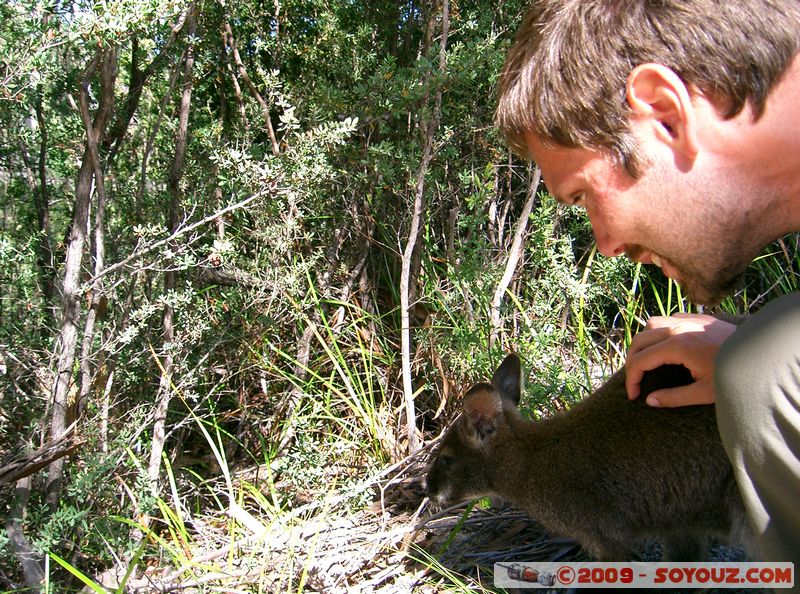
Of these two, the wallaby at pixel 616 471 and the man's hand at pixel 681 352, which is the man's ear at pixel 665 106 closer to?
the man's hand at pixel 681 352

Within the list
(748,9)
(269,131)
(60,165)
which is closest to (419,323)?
(269,131)

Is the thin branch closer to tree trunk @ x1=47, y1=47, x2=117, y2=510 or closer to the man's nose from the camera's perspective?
tree trunk @ x1=47, y1=47, x2=117, y2=510

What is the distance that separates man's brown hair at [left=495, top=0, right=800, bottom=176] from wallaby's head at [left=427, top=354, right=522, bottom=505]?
152 centimetres

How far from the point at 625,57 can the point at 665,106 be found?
17 centimetres

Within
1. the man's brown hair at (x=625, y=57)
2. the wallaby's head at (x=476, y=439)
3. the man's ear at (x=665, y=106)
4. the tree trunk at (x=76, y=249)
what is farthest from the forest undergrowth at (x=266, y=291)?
the man's ear at (x=665, y=106)

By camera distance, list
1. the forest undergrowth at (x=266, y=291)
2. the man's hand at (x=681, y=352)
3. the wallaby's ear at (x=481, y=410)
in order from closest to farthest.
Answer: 1. the man's hand at (x=681, y=352)
2. the forest undergrowth at (x=266, y=291)
3. the wallaby's ear at (x=481, y=410)

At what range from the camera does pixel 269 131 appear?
3996 millimetres

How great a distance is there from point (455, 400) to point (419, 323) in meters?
0.59

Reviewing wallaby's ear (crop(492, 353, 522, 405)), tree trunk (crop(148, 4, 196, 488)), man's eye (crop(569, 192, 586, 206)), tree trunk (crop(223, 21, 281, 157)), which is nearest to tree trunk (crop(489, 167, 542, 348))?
wallaby's ear (crop(492, 353, 522, 405))

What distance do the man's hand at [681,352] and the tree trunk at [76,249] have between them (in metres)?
2.12

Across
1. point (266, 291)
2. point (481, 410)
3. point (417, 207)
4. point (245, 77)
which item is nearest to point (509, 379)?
point (481, 410)

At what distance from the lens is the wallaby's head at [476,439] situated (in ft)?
11.1

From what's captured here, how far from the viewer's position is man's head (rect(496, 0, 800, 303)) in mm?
1882

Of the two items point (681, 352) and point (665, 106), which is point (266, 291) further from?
point (665, 106)
